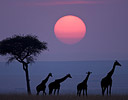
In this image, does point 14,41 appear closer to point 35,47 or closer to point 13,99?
point 35,47

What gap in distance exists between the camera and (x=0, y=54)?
51781 mm

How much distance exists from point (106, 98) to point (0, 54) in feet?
86.2

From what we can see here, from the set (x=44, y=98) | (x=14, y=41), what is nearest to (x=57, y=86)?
(x=44, y=98)

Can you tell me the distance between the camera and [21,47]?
50.9 metres

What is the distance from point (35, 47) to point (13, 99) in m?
23.6

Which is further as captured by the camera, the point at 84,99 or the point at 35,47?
the point at 35,47

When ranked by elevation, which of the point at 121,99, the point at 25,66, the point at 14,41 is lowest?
the point at 121,99

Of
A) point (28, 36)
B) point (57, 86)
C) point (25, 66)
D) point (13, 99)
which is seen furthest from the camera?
point (28, 36)

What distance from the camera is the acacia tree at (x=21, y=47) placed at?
50344mm

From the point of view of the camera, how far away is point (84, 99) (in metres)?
28.3

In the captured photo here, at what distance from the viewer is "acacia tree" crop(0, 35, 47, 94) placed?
50.3m

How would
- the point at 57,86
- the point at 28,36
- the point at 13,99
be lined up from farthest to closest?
the point at 28,36, the point at 57,86, the point at 13,99

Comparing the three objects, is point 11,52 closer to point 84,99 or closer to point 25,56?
point 25,56

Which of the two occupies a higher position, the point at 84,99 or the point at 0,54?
the point at 0,54
